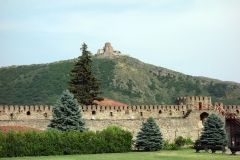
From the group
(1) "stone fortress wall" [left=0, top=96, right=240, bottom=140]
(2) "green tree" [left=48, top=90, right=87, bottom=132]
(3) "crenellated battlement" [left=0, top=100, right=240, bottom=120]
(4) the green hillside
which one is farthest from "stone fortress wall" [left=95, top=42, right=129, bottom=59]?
(2) "green tree" [left=48, top=90, right=87, bottom=132]

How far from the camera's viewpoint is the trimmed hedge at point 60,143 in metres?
29.0

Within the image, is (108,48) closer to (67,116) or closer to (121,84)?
(121,84)

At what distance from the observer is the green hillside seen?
76475 mm

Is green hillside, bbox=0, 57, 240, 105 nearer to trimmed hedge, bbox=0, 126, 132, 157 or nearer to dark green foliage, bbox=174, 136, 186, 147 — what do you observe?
dark green foliage, bbox=174, 136, 186, 147

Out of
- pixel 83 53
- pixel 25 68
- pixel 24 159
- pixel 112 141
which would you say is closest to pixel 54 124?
pixel 112 141

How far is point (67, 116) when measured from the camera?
36938 millimetres

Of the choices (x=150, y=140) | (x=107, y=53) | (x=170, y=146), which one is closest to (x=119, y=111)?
(x=170, y=146)

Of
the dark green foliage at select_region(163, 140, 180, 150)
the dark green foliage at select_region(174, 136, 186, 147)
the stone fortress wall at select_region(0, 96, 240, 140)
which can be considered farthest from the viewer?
the stone fortress wall at select_region(0, 96, 240, 140)

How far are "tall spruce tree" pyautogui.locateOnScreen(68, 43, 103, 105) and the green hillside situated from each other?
69.5 feet

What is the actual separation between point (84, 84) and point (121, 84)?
109 feet

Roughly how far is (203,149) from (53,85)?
4966 cm

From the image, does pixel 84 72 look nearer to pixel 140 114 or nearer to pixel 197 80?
pixel 140 114

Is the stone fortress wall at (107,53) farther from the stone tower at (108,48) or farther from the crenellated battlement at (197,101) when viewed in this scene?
the crenellated battlement at (197,101)

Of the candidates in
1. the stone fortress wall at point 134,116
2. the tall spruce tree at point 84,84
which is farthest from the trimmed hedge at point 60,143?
the tall spruce tree at point 84,84
